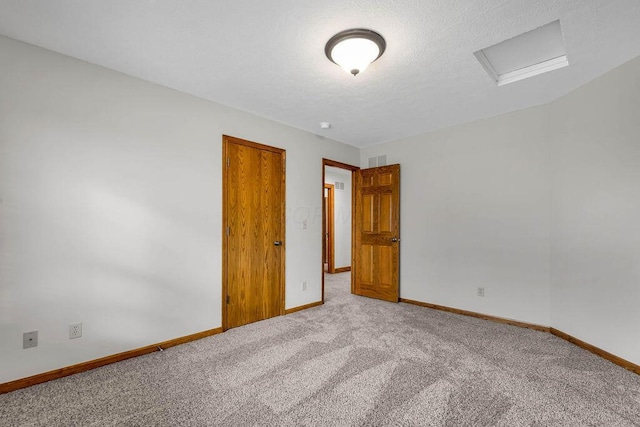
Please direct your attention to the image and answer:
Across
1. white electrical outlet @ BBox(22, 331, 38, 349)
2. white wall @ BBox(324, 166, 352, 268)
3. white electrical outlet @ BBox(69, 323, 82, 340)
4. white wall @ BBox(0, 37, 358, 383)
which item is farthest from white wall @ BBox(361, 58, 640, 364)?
white electrical outlet @ BBox(22, 331, 38, 349)

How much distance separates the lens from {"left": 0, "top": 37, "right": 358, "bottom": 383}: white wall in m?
2.11

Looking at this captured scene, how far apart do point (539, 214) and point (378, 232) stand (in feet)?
6.87

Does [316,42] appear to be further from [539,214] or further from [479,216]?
[539,214]

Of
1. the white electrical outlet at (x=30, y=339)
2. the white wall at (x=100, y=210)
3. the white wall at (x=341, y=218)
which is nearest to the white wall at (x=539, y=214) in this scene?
the white wall at (x=341, y=218)

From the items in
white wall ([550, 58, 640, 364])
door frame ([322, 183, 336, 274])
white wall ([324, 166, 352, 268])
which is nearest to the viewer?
white wall ([550, 58, 640, 364])

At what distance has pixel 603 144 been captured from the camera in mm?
2670

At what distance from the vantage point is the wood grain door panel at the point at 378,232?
4.48 metres

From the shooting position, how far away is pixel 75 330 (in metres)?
2.31

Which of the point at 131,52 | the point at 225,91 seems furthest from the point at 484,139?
the point at 131,52

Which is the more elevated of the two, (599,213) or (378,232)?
(599,213)

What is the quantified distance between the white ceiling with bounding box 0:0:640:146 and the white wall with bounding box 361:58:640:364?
1.36ft

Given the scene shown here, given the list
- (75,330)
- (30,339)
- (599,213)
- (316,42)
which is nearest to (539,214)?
(599,213)

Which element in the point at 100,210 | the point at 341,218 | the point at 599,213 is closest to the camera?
the point at 100,210

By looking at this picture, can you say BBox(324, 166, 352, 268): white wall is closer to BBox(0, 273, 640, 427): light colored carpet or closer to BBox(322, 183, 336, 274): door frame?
BBox(322, 183, 336, 274): door frame
